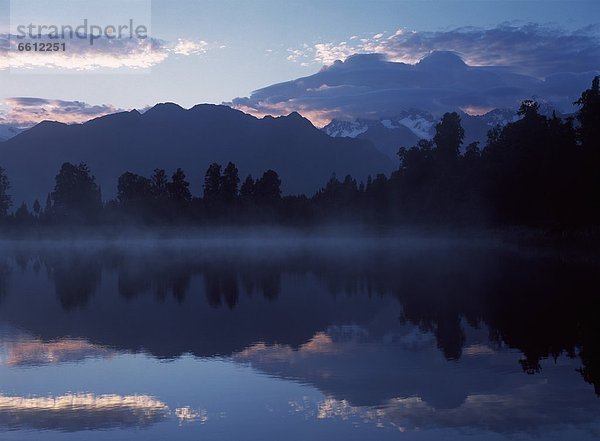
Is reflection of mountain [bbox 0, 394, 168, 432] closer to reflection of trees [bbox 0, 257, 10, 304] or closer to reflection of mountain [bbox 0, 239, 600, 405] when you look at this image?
reflection of mountain [bbox 0, 239, 600, 405]

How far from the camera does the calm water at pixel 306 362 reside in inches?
693

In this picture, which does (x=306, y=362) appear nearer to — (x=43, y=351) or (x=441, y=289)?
(x=43, y=351)

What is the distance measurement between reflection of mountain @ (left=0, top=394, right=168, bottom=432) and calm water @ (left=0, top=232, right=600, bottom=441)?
0.07 m

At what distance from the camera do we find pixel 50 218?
180875 mm

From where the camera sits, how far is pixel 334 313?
3675 centimetres

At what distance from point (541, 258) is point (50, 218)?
138944mm

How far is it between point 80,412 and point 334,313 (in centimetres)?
1948

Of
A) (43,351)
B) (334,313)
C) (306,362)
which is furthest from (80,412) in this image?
(334,313)

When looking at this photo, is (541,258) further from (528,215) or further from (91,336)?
(91,336)

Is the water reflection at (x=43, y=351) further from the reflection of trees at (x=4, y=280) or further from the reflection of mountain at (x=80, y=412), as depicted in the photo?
the reflection of trees at (x=4, y=280)

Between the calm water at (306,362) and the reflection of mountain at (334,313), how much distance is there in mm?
130

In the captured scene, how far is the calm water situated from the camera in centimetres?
1761

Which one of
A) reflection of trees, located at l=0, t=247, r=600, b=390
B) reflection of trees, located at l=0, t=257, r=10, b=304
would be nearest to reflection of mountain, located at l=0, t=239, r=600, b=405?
reflection of trees, located at l=0, t=247, r=600, b=390

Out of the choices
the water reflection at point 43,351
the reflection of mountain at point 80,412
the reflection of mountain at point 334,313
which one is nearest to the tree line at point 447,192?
the reflection of mountain at point 334,313
